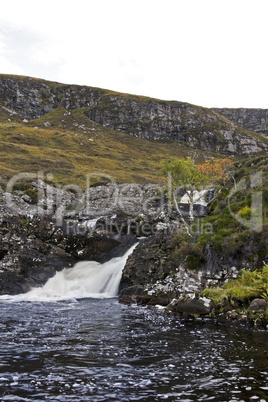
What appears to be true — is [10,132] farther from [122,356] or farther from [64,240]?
[122,356]

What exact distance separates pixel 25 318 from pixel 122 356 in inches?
423

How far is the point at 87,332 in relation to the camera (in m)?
18.7

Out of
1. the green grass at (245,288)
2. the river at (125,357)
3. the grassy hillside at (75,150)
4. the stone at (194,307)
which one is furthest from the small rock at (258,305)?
the grassy hillside at (75,150)

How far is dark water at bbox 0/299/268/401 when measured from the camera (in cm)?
1064

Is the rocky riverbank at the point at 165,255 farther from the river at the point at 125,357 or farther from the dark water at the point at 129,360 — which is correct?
the dark water at the point at 129,360

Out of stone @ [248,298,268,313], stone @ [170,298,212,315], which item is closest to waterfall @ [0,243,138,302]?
stone @ [170,298,212,315]

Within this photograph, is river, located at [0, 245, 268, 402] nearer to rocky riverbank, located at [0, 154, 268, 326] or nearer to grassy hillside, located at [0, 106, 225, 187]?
rocky riverbank, located at [0, 154, 268, 326]

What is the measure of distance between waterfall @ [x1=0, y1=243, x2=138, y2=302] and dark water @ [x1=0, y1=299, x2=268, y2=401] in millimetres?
10382

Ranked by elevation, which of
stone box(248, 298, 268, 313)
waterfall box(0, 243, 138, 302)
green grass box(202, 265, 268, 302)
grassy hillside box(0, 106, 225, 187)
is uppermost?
grassy hillside box(0, 106, 225, 187)

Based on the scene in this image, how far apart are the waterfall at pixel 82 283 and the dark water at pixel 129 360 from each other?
10.4 m

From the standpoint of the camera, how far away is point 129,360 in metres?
13.9

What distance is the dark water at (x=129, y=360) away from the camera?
34.9 ft

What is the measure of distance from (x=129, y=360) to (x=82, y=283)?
76.7 ft

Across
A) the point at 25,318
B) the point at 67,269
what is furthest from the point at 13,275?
the point at 25,318
